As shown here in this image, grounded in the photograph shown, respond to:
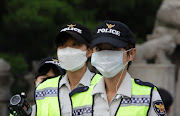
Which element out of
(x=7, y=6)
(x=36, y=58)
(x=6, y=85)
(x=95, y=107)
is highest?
(x=7, y=6)

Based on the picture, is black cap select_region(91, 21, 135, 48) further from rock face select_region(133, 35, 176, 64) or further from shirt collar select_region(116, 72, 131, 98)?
rock face select_region(133, 35, 176, 64)

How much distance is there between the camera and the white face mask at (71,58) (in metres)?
4.25

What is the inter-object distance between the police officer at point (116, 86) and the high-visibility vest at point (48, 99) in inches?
17.8

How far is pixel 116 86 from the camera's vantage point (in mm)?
3309

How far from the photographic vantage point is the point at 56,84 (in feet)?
13.3

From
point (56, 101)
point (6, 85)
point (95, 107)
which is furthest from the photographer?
point (6, 85)

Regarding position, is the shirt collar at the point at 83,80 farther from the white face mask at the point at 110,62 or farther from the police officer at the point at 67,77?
the white face mask at the point at 110,62

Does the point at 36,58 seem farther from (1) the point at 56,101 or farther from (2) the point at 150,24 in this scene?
(1) the point at 56,101

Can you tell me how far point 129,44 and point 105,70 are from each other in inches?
10.3

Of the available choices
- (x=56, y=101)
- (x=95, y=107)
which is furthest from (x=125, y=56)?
(x=56, y=101)

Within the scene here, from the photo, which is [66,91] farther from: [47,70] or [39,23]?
[39,23]

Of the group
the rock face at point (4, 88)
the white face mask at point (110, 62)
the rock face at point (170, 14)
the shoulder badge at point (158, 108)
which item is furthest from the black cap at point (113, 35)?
the rock face at point (4, 88)

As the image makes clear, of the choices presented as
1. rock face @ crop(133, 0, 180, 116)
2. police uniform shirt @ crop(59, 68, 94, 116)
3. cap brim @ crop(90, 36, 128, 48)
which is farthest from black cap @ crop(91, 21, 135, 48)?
rock face @ crop(133, 0, 180, 116)

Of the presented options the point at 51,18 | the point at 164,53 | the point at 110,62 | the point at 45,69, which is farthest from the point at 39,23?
the point at 110,62
